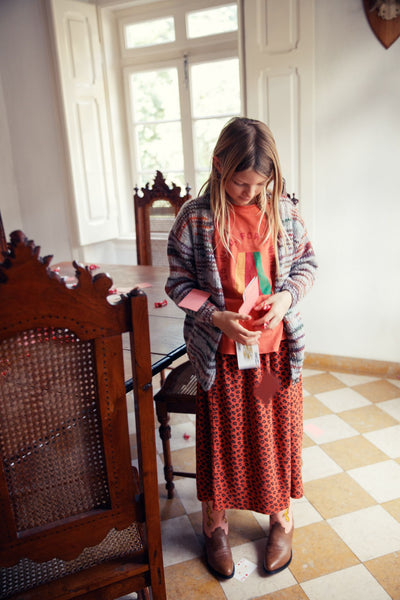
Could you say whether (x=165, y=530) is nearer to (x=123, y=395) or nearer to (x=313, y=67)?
(x=123, y=395)

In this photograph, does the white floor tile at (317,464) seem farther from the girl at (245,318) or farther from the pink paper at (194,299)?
the pink paper at (194,299)

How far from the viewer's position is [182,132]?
3611 millimetres

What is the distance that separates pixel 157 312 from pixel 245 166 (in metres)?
0.88

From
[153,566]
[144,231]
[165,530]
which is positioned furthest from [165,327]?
[144,231]

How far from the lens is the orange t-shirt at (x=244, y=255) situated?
4.48ft

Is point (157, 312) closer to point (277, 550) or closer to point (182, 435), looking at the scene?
point (182, 435)

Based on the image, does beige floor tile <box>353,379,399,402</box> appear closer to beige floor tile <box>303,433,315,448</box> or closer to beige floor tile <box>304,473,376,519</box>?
beige floor tile <box>303,433,315,448</box>

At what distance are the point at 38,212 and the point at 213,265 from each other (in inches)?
114

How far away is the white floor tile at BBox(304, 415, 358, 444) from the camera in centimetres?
236

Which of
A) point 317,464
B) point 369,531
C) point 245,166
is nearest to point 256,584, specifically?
point 369,531

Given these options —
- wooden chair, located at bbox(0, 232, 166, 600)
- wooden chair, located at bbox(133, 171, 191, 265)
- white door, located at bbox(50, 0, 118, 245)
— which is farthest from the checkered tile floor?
white door, located at bbox(50, 0, 118, 245)

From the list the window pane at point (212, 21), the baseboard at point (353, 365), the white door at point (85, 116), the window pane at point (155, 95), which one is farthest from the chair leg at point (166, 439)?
the window pane at point (212, 21)

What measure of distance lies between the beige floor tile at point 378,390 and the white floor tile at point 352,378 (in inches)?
1.3

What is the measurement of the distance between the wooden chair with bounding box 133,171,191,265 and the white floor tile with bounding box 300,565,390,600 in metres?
1.83
